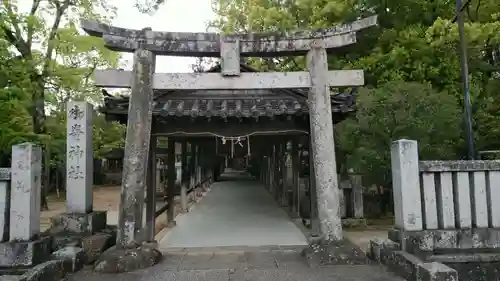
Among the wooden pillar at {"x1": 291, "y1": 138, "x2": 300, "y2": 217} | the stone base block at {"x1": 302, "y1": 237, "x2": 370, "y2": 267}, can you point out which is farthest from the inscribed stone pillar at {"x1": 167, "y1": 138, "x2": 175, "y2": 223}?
the stone base block at {"x1": 302, "y1": 237, "x2": 370, "y2": 267}

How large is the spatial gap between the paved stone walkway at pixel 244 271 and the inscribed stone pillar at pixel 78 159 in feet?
4.39

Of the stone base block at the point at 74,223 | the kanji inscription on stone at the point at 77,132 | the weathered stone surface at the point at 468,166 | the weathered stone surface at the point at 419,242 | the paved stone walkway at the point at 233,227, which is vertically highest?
the kanji inscription on stone at the point at 77,132

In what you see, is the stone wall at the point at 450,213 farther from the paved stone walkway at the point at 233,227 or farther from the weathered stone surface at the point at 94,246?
the weathered stone surface at the point at 94,246

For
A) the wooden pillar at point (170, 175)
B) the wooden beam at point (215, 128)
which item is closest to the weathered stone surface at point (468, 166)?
the wooden beam at point (215, 128)

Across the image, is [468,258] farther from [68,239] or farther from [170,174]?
[170,174]

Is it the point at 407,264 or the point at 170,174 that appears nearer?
the point at 407,264

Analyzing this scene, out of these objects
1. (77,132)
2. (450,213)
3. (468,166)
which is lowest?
(450,213)

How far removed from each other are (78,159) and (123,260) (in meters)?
2.16

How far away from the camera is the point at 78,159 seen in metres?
6.89

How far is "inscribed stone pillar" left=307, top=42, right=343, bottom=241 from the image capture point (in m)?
6.58

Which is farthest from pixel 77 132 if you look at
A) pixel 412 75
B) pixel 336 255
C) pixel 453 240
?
pixel 412 75

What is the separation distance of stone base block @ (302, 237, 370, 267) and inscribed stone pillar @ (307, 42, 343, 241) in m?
0.16

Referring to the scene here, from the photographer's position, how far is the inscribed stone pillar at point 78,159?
22.5 feet

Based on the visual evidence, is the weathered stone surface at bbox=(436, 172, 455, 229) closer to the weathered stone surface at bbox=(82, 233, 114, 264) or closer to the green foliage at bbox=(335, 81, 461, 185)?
the green foliage at bbox=(335, 81, 461, 185)
